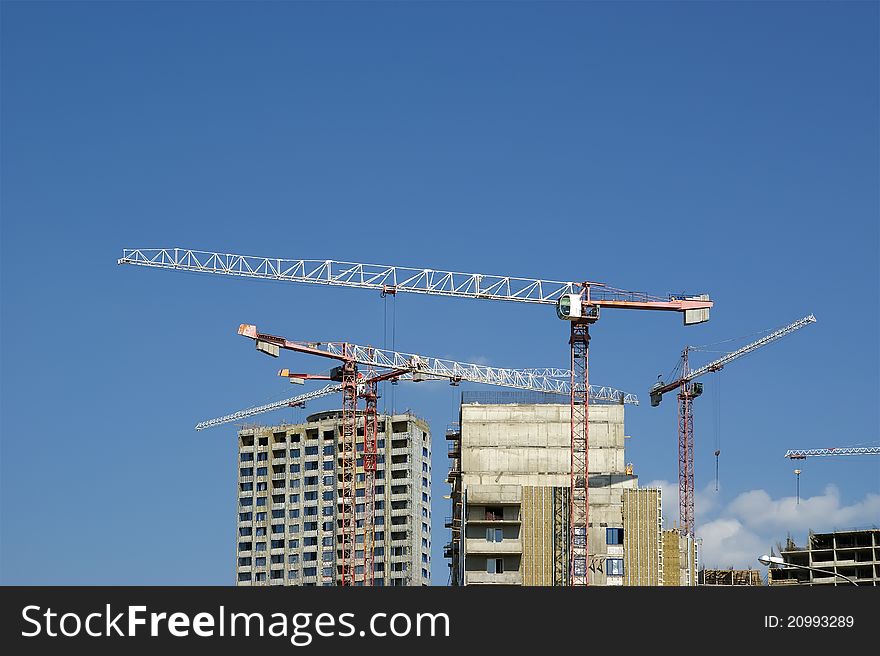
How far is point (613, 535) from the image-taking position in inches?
6983

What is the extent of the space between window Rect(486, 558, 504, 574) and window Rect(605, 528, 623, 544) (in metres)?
14.5

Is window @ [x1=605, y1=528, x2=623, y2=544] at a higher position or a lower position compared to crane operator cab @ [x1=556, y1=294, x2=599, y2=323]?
lower

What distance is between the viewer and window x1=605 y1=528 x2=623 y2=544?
177m

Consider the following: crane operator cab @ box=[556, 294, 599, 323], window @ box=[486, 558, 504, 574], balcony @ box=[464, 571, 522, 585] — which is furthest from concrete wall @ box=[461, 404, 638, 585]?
crane operator cab @ box=[556, 294, 599, 323]

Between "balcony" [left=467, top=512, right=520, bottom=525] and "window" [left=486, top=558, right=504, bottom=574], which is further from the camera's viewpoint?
"balcony" [left=467, top=512, right=520, bottom=525]

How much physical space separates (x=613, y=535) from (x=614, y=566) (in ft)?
13.3

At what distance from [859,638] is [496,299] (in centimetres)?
12682

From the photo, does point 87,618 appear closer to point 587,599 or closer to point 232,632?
point 232,632

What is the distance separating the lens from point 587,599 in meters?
69.8

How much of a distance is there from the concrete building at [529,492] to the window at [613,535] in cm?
12

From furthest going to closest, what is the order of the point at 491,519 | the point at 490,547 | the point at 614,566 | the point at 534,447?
the point at 534,447, the point at 614,566, the point at 491,519, the point at 490,547

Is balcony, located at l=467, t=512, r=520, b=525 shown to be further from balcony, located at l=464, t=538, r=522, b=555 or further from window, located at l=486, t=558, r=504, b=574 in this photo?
window, located at l=486, t=558, r=504, b=574

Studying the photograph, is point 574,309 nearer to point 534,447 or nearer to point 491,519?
point 534,447

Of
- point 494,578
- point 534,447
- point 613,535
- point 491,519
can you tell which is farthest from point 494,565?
point 534,447
